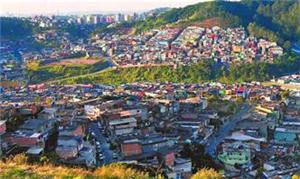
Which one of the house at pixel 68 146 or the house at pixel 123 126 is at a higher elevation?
the house at pixel 68 146

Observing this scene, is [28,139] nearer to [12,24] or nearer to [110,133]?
[110,133]

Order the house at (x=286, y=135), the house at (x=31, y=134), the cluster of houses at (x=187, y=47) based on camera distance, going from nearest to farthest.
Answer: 1. the house at (x=31, y=134)
2. the house at (x=286, y=135)
3. the cluster of houses at (x=187, y=47)

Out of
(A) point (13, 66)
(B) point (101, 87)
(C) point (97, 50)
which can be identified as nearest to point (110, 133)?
(B) point (101, 87)

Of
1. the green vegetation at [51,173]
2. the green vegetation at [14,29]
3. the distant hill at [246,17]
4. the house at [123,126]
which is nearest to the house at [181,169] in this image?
the house at [123,126]

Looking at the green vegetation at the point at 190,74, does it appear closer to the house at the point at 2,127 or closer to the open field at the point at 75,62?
the open field at the point at 75,62

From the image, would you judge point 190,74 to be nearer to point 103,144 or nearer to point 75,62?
point 75,62

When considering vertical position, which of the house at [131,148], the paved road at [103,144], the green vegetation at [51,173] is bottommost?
the paved road at [103,144]
